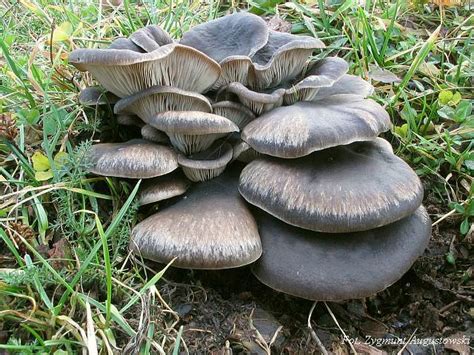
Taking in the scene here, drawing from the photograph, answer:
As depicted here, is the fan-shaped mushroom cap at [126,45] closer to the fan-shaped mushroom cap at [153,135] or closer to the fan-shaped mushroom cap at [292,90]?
the fan-shaped mushroom cap at [153,135]

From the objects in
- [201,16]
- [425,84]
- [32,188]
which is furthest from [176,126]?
[201,16]

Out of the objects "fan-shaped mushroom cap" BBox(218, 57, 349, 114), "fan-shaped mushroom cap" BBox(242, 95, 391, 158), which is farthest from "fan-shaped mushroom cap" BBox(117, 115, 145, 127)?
"fan-shaped mushroom cap" BBox(242, 95, 391, 158)

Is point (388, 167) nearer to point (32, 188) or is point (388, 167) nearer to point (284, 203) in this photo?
point (284, 203)

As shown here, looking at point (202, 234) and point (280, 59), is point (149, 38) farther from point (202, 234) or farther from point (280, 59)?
point (202, 234)

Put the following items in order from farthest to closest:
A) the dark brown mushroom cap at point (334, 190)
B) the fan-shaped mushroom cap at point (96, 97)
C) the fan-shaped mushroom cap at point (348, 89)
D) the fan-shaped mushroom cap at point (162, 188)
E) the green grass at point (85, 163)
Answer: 1. the fan-shaped mushroom cap at point (348, 89)
2. the fan-shaped mushroom cap at point (96, 97)
3. the fan-shaped mushroom cap at point (162, 188)
4. the dark brown mushroom cap at point (334, 190)
5. the green grass at point (85, 163)

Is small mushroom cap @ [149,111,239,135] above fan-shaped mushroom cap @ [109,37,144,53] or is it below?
below

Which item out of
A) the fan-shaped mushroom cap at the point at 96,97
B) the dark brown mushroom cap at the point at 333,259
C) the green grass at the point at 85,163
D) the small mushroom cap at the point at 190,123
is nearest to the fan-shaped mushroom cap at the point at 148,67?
the fan-shaped mushroom cap at the point at 96,97

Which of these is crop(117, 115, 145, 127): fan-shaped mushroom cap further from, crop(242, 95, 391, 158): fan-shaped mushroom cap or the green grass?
crop(242, 95, 391, 158): fan-shaped mushroom cap
